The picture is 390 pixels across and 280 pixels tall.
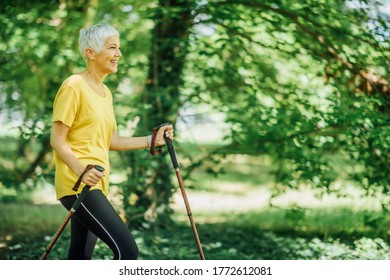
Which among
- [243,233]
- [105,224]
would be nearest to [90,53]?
[105,224]

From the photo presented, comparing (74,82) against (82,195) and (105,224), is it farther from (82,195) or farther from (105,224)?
(105,224)

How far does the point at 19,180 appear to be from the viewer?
679 cm

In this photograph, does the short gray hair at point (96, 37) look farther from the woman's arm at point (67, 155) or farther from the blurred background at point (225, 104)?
the blurred background at point (225, 104)

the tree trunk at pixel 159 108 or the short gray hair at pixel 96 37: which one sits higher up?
the short gray hair at pixel 96 37

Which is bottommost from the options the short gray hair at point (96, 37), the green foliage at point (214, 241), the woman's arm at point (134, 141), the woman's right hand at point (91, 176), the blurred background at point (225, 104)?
the green foliage at point (214, 241)

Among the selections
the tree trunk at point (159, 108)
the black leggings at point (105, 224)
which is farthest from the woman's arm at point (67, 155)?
the tree trunk at point (159, 108)

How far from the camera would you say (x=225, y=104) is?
681 cm

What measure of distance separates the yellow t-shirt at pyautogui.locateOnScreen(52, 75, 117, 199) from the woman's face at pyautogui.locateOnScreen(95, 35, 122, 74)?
153 mm

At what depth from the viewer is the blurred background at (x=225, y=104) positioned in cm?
591

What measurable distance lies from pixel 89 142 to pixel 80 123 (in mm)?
118

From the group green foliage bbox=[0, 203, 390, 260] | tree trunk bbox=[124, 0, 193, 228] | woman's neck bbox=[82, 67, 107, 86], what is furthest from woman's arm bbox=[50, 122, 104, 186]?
tree trunk bbox=[124, 0, 193, 228]

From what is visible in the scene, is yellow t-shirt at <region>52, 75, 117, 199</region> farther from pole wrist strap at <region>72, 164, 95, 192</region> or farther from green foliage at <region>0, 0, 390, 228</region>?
green foliage at <region>0, 0, 390, 228</region>

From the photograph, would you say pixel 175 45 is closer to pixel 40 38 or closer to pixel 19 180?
pixel 40 38

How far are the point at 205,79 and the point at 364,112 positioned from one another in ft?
6.26
